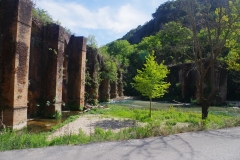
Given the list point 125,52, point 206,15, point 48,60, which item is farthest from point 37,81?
point 125,52

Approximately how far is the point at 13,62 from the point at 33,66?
458cm

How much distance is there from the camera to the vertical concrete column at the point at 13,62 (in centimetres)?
1144

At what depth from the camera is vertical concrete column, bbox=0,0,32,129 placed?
11.4 meters

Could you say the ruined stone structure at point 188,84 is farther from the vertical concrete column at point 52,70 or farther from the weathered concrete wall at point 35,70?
the weathered concrete wall at point 35,70

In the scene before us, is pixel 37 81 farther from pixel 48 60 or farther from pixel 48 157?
pixel 48 157

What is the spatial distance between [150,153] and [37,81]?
1325 centimetres

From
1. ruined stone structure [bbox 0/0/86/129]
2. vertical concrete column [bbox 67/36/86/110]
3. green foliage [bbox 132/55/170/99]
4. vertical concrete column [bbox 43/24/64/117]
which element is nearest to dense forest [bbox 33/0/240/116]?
vertical concrete column [bbox 43/24/64/117]

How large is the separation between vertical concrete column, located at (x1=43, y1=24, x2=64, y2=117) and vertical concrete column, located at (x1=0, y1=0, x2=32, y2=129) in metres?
4.40

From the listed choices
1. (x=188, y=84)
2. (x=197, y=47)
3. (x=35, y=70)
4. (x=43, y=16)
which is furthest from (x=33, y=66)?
(x=188, y=84)

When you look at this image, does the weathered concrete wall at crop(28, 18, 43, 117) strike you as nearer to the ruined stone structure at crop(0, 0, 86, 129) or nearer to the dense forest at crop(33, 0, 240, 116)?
the ruined stone structure at crop(0, 0, 86, 129)

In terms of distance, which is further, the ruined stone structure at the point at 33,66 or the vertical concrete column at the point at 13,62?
the ruined stone structure at the point at 33,66

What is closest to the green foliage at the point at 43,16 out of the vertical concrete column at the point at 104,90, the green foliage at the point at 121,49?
the vertical concrete column at the point at 104,90

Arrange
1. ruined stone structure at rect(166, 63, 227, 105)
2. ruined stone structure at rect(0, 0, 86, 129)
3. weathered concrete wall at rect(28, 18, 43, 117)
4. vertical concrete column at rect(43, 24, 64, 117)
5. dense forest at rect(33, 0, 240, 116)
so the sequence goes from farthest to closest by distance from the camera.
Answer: ruined stone structure at rect(166, 63, 227, 105) < vertical concrete column at rect(43, 24, 64, 117) < weathered concrete wall at rect(28, 18, 43, 117) < dense forest at rect(33, 0, 240, 116) < ruined stone structure at rect(0, 0, 86, 129)

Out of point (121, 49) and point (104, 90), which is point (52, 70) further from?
point (121, 49)
